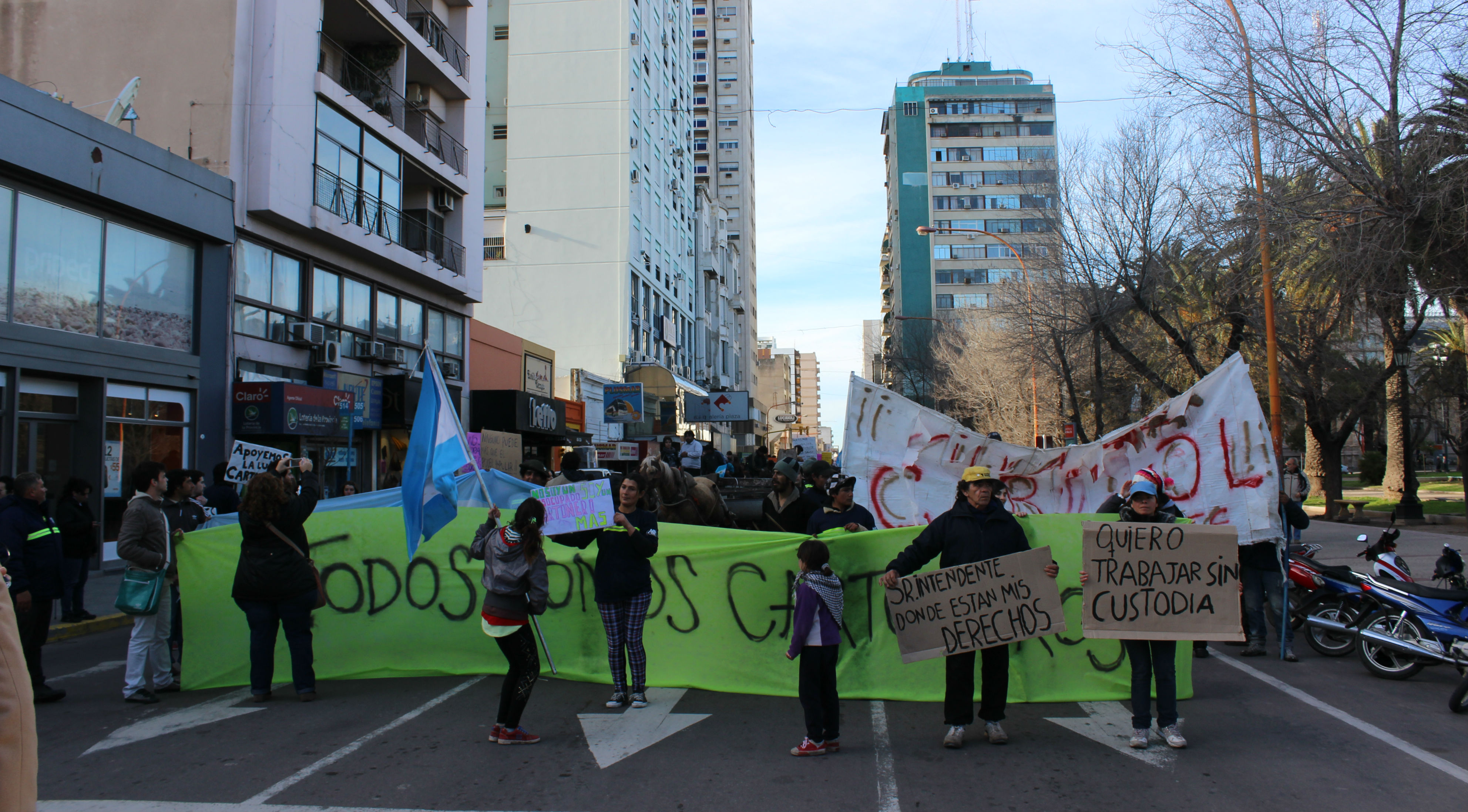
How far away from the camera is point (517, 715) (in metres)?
5.64

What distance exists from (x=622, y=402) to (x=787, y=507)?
25838 mm

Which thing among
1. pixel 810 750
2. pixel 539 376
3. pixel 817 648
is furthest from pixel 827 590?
pixel 539 376

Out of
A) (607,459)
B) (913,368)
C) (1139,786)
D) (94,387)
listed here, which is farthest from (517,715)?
(913,368)

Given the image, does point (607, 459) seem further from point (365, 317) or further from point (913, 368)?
point (913, 368)

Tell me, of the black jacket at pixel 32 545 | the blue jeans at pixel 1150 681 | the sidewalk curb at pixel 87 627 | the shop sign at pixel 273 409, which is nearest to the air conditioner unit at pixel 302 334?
the shop sign at pixel 273 409

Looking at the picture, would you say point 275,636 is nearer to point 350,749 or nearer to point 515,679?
point 350,749

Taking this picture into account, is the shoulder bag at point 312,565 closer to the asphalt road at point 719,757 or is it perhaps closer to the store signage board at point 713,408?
the asphalt road at point 719,757

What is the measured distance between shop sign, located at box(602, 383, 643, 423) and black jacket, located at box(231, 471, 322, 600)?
2701 centimetres

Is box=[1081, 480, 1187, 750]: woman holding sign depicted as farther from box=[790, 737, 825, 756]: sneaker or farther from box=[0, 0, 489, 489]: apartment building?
box=[0, 0, 489, 489]: apartment building

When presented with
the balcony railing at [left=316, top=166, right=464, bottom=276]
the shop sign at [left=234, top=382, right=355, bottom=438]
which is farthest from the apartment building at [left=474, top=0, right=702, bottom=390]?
the shop sign at [left=234, top=382, right=355, bottom=438]

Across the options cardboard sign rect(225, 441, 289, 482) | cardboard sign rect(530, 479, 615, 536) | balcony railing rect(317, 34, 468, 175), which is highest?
balcony railing rect(317, 34, 468, 175)

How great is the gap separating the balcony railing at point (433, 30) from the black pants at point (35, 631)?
61.6 ft

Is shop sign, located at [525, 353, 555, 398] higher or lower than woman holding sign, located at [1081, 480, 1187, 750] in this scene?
higher

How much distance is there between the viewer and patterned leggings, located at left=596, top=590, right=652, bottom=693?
630cm
